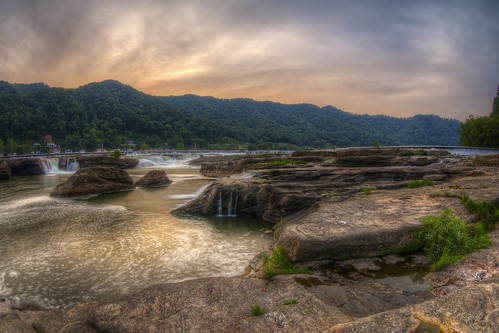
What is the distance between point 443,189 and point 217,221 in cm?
1305

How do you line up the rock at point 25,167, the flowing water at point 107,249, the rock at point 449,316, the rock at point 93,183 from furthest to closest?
the rock at point 25,167 → the rock at point 93,183 → the flowing water at point 107,249 → the rock at point 449,316

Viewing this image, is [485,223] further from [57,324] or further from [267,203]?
[57,324]

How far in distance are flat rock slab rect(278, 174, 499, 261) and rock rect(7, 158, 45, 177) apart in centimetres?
6101

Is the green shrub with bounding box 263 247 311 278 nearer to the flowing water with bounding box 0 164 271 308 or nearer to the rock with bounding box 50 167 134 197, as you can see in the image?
the flowing water with bounding box 0 164 271 308

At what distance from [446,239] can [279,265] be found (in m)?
5.77

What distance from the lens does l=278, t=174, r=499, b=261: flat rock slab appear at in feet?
35.9

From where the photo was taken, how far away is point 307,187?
20688mm

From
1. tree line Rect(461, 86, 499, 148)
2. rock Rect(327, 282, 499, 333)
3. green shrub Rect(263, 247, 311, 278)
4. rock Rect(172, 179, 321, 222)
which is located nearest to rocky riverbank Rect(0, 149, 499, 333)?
rock Rect(327, 282, 499, 333)

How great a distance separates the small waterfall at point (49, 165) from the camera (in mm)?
60106

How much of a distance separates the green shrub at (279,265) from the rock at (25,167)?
199 feet

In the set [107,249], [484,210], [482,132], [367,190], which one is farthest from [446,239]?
[482,132]

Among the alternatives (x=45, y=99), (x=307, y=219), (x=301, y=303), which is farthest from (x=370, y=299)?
(x=45, y=99)

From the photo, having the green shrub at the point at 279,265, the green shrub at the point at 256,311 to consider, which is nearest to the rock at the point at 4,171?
the green shrub at the point at 279,265

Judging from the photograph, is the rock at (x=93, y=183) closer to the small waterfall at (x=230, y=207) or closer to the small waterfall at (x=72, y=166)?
the small waterfall at (x=230, y=207)
